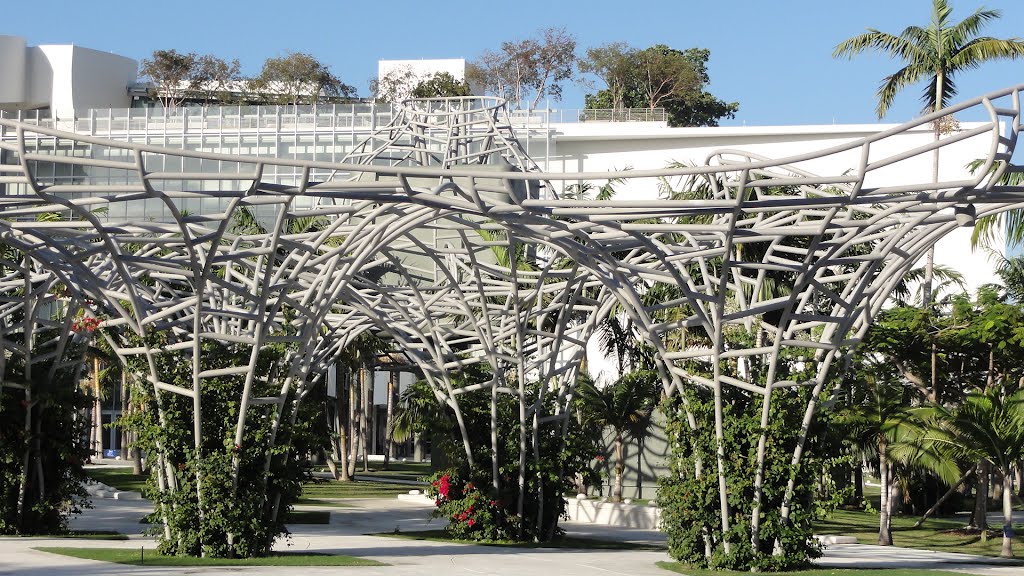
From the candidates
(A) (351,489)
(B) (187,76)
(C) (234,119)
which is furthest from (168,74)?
(A) (351,489)

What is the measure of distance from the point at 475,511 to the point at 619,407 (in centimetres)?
949

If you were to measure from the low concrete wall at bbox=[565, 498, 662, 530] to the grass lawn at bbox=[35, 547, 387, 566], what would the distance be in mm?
10343

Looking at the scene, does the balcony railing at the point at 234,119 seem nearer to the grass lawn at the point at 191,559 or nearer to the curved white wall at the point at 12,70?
the curved white wall at the point at 12,70

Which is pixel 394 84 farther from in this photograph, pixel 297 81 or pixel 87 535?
pixel 87 535

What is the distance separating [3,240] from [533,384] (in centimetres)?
1023

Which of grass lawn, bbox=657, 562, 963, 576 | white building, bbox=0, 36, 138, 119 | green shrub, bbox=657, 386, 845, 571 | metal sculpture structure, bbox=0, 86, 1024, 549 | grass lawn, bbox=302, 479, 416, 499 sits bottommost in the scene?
grass lawn, bbox=302, 479, 416, 499

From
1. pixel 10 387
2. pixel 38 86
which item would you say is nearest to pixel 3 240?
pixel 10 387

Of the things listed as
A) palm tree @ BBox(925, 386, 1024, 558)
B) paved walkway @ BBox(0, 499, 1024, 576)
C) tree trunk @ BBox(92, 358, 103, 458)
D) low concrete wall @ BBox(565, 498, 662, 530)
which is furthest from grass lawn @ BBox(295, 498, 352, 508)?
palm tree @ BBox(925, 386, 1024, 558)

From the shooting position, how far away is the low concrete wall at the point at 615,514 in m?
29.0

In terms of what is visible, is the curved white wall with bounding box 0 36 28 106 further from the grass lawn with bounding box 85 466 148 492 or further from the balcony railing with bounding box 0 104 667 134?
the grass lawn with bounding box 85 466 148 492

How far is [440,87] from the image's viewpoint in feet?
233

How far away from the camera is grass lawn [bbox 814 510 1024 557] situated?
81.2 ft

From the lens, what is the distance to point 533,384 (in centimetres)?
2384

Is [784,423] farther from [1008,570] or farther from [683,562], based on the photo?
[1008,570]
